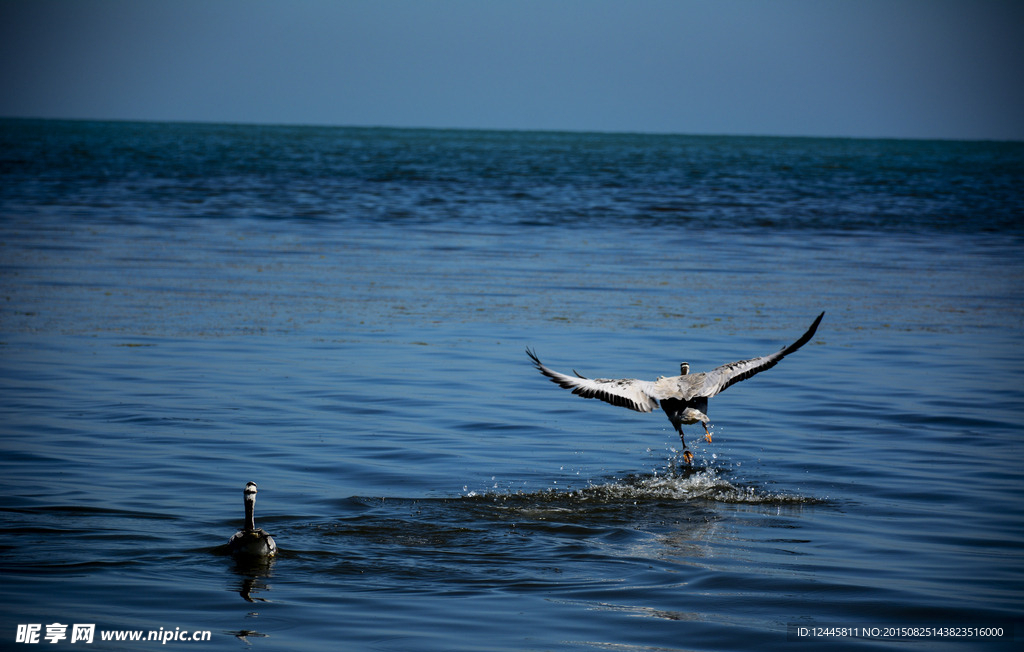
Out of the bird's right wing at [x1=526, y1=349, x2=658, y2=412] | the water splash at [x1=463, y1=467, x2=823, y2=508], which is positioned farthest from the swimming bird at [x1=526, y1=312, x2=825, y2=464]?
the water splash at [x1=463, y1=467, x2=823, y2=508]

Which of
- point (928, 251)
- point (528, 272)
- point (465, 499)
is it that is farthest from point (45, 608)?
point (928, 251)

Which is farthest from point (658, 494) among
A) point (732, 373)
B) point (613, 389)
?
point (732, 373)

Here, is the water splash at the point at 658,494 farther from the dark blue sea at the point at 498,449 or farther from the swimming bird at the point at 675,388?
the swimming bird at the point at 675,388

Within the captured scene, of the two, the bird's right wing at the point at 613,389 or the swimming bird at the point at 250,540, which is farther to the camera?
the bird's right wing at the point at 613,389

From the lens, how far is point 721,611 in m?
7.35

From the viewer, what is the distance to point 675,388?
10945mm

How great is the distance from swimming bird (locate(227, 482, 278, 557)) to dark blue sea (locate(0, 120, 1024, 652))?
0.41 feet

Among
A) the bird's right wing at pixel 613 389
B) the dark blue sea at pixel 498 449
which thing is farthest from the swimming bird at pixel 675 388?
the dark blue sea at pixel 498 449

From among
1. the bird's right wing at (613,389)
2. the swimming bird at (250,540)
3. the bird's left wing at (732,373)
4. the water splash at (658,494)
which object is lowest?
the water splash at (658,494)

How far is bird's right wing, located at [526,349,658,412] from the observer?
10.6 meters

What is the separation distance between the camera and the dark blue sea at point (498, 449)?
7312mm

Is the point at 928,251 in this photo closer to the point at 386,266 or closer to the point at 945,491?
the point at 386,266

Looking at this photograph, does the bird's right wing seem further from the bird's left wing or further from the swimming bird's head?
the swimming bird's head

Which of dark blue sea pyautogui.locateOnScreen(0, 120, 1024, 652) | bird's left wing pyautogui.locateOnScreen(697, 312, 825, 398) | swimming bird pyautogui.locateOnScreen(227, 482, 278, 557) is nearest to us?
dark blue sea pyautogui.locateOnScreen(0, 120, 1024, 652)
